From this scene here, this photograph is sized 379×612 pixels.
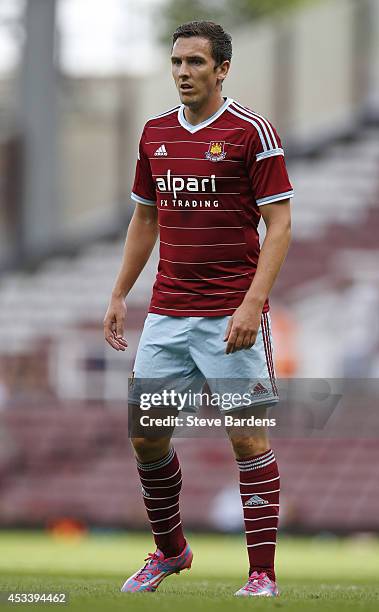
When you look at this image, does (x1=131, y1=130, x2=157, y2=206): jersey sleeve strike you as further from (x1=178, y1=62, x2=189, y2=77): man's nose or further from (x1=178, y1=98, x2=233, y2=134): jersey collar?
(x1=178, y1=62, x2=189, y2=77): man's nose

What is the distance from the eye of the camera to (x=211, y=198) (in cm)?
573

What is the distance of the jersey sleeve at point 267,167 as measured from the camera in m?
5.64

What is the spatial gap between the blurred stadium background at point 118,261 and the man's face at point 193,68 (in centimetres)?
960

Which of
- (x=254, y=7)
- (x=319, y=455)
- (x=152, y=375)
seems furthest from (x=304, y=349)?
(x=254, y=7)

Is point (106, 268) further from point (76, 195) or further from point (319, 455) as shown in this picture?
point (319, 455)

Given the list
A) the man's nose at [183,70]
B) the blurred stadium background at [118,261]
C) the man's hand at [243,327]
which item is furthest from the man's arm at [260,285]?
the blurred stadium background at [118,261]

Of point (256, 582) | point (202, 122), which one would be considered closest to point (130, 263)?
point (202, 122)

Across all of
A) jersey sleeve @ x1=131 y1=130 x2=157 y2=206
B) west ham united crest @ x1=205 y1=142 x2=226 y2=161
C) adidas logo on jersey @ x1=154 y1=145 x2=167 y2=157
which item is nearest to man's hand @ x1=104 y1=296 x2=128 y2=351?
jersey sleeve @ x1=131 y1=130 x2=157 y2=206

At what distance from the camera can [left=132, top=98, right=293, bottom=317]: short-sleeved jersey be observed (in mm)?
5664

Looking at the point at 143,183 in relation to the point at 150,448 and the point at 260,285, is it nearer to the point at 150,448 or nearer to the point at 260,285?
the point at 260,285

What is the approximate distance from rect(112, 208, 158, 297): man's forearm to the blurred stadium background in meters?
9.10

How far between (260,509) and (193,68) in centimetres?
154

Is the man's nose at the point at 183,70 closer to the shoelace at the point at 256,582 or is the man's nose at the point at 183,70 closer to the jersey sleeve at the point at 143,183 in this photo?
the jersey sleeve at the point at 143,183

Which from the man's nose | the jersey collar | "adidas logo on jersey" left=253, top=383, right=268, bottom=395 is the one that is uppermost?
the man's nose
